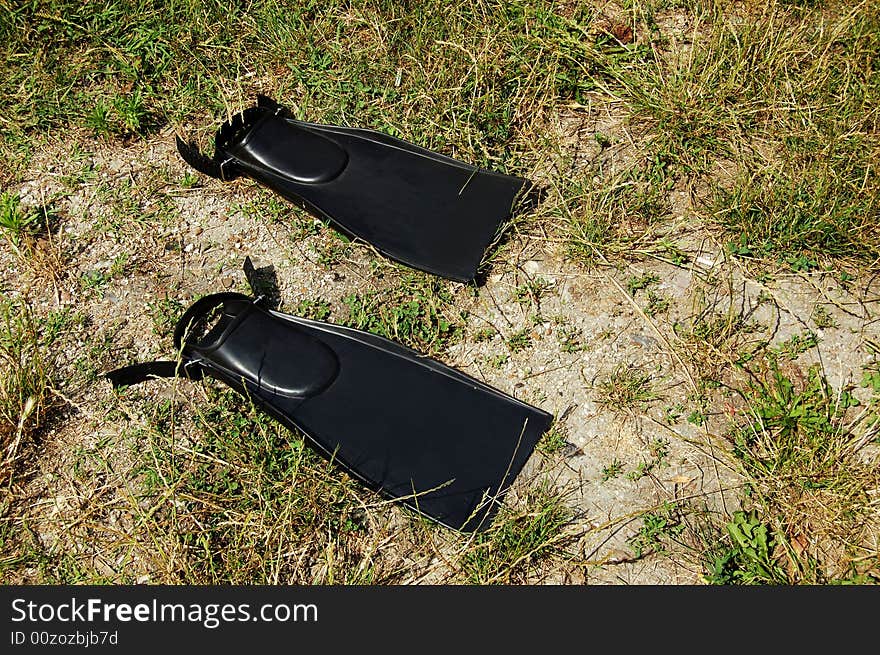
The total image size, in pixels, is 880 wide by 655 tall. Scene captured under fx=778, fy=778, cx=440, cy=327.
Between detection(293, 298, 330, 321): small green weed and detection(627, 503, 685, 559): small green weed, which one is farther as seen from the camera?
detection(293, 298, 330, 321): small green weed

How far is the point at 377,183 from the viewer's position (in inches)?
104

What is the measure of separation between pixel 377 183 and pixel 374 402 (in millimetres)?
822

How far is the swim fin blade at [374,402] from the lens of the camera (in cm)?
209

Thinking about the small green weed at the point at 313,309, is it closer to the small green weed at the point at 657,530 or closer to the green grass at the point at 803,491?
the small green weed at the point at 657,530

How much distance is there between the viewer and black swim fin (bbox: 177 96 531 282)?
251 cm

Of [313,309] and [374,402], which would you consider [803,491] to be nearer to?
[374,402]

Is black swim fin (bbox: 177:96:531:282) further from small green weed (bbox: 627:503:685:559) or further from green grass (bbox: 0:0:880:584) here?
small green weed (bbox: 627:503:685:559)

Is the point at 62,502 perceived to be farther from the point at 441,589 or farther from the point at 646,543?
the point at 646,543

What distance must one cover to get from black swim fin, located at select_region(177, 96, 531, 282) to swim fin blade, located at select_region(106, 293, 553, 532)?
1.24 ft

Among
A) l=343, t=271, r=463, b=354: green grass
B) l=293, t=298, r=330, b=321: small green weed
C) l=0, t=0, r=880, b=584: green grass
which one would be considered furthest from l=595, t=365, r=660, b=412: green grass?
l=293, t=298, r=330, b=321: small green weed

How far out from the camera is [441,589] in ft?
6.39

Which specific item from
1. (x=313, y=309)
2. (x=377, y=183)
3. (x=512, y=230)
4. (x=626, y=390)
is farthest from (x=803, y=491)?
(x=377, y=183)

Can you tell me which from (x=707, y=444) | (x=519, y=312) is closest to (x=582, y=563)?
(x=707, y=444)

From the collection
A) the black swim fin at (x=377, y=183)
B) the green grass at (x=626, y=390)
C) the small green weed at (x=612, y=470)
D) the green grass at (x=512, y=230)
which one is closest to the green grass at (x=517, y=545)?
the green grass at (x=512, y=230)
